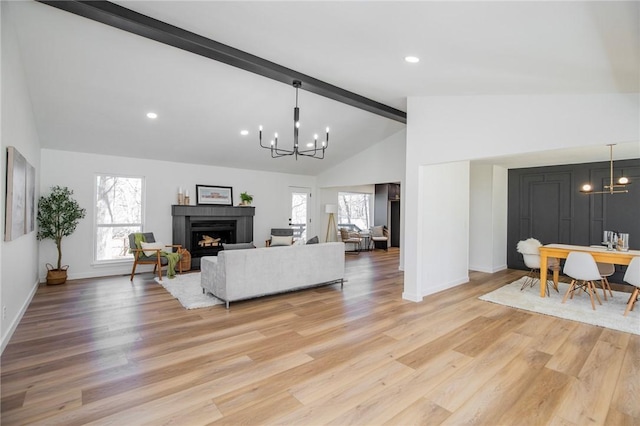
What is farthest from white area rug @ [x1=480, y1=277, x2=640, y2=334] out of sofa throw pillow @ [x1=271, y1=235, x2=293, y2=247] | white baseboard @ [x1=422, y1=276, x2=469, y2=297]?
sofa throw pillow @ [x1=271, y1=235, x2=293, y2=247]

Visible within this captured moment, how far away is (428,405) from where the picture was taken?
2096 mm

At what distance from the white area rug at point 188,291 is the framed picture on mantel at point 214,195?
6.03 feet

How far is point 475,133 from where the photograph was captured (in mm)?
3912

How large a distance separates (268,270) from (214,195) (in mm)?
3593

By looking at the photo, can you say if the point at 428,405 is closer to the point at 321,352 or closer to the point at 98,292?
the point at 321,352

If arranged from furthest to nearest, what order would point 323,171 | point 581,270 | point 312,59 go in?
point 323,171 → point 581,270 → point 312,59

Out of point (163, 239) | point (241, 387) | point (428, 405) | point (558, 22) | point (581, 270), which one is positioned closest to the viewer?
point (558, 22)

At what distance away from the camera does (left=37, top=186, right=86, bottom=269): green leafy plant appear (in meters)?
5.09

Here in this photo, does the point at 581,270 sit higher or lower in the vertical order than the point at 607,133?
lower

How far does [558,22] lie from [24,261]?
5.71 meters

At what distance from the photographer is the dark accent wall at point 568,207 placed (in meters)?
5.62

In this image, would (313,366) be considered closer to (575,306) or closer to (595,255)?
(575,306)

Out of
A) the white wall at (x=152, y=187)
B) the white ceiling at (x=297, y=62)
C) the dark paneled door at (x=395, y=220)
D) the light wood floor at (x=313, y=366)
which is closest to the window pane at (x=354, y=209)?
the dark paneled door at (x=395, y=220)

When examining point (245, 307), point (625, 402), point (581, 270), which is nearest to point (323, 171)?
point (245, 307)
